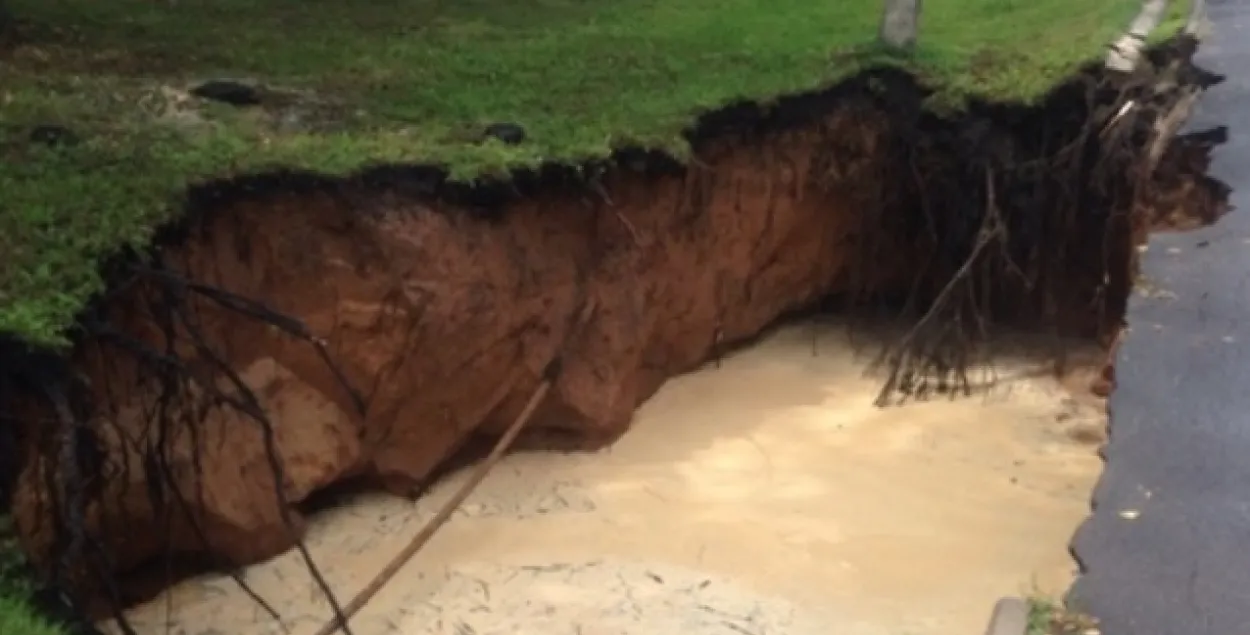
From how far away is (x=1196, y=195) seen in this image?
5945mm

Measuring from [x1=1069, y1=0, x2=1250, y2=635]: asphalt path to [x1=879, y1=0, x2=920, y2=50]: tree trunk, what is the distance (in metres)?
3.90

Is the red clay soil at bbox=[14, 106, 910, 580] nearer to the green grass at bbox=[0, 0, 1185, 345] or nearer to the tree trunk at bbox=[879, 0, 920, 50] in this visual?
the green grass at bbox=[0, 0, 1185, 345]

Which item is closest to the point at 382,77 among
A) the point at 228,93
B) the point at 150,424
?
the point at 228,93

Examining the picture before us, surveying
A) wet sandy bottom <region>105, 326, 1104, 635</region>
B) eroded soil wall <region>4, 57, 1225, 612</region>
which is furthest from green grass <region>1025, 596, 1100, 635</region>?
wet sandy bottom <region>105, 326, 1104, 635</region>

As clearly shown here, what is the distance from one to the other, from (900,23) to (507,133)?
3.03 m

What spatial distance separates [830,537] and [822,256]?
8.66 ft

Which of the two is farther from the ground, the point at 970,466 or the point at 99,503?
the point at 99,503

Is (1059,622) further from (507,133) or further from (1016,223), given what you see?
(1016,223)

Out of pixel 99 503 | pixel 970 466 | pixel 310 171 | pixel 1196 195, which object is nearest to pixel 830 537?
pixel 970 466

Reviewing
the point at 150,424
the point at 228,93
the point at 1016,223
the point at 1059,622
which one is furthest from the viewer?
the point at 1016,223

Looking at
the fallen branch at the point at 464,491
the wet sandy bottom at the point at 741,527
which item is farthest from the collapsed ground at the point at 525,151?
the wet sandy bottom at the point at 741,527

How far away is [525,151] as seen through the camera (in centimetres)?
716

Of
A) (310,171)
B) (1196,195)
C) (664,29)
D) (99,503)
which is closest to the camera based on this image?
(99,503)

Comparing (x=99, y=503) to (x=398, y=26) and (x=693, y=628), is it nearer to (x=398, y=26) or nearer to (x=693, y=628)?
(x=693, y=628)
